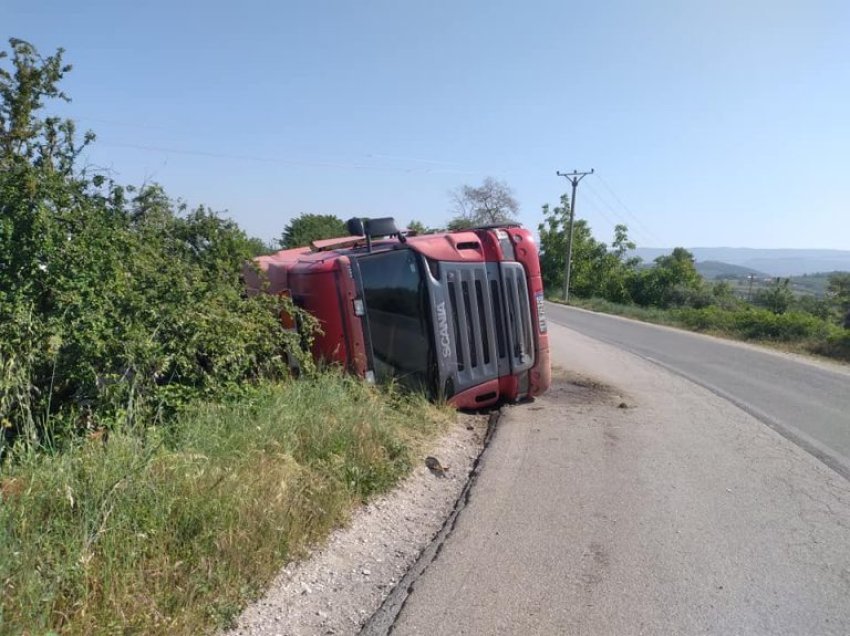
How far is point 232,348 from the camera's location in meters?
5.41

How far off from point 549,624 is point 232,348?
3.33 m

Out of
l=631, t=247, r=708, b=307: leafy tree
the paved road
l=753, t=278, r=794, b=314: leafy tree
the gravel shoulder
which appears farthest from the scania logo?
l=631, t=247, r=708, b=307: leafy tree

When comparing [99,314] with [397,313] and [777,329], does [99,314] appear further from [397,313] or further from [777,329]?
[777,329]

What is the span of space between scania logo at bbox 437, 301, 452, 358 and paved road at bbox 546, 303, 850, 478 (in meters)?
3.92

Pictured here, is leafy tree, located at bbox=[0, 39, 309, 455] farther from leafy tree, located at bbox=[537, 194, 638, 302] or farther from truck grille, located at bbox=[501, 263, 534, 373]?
leafy tree, located at bbox=[537, 194, 638, 302]

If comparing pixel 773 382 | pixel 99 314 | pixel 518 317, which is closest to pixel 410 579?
pixel 99 314

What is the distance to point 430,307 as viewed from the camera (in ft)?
22.2

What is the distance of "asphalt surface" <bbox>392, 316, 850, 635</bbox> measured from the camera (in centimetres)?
343

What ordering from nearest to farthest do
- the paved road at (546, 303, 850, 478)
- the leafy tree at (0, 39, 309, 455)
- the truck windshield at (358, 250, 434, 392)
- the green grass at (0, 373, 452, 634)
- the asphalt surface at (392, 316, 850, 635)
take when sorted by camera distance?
the green grass at (0, 373, 452, 634)
the asphalt surface at (392, 316, 850, 635)
the leafy tree at (0, 39, 309, 455)
the truck windshield at (358, 250, 434, 392)
the paved road at (546, 303, 850, 478)

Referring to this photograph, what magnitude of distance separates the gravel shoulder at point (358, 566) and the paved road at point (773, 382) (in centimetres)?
409

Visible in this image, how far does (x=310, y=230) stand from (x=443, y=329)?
748 inches

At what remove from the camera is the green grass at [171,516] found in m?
2.82

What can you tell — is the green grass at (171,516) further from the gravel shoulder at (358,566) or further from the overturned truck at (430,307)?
the overturned truck at (430,307)

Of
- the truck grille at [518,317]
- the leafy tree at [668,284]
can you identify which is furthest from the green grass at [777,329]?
the leafy tree at [668,284]
